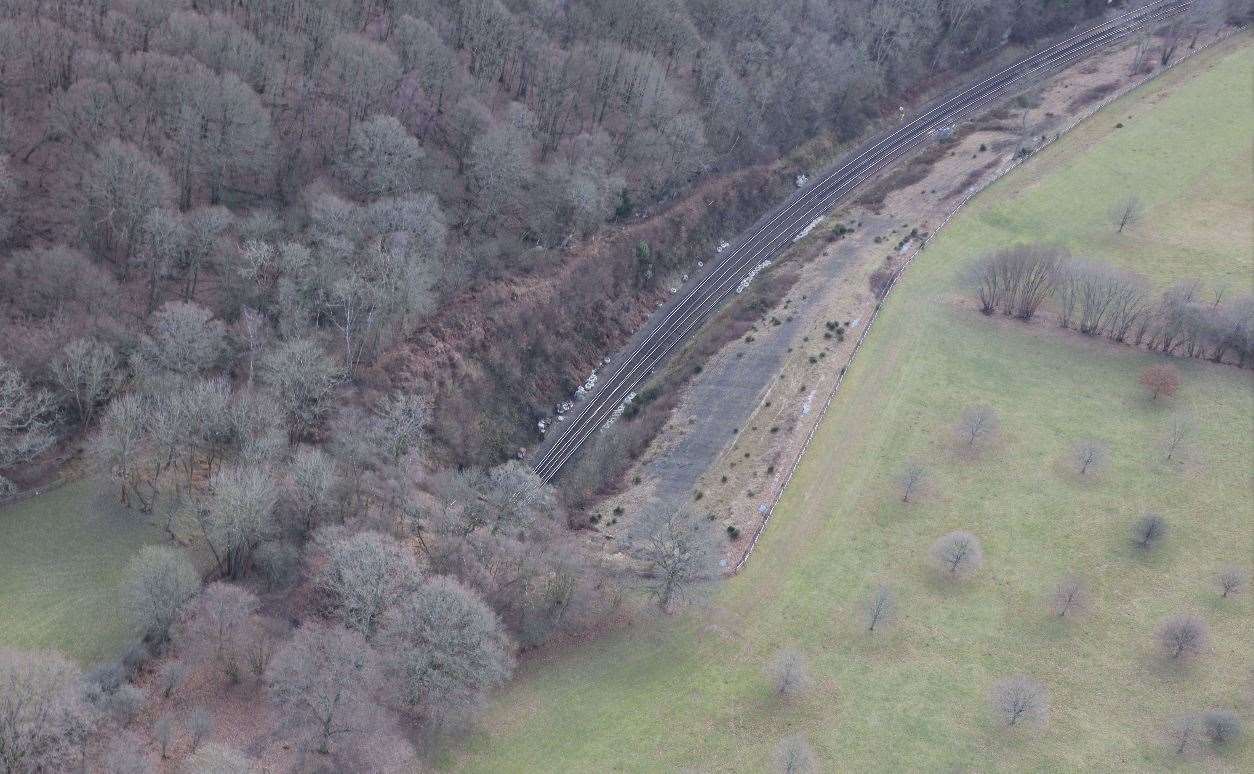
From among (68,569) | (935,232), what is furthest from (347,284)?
(935,232)

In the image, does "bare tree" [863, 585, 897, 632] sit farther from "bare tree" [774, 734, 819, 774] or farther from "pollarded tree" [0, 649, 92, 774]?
"pollarded tree" [0, 649, 92, 774]

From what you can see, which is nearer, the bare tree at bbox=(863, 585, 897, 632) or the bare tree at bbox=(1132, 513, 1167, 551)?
the bare tree at bbox=(863, 585, 897, 632)

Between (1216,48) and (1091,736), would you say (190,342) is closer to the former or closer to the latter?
(1091,736)

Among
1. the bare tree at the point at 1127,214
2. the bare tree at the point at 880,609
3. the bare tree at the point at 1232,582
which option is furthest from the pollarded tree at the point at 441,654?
the bare tree at the point at 1127,214

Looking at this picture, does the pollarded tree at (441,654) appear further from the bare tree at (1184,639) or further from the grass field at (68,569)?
the bare tree at (1184,639)

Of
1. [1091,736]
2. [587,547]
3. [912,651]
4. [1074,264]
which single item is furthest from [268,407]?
[1074,264]

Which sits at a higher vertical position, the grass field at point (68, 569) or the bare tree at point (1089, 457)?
the grass field at point (68, 569)

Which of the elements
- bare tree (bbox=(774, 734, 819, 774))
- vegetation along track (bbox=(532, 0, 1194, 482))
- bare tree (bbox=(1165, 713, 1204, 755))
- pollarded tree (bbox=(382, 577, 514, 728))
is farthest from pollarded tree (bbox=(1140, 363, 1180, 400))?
pollarded tree (bbox=(382, 577, 514, 728))
